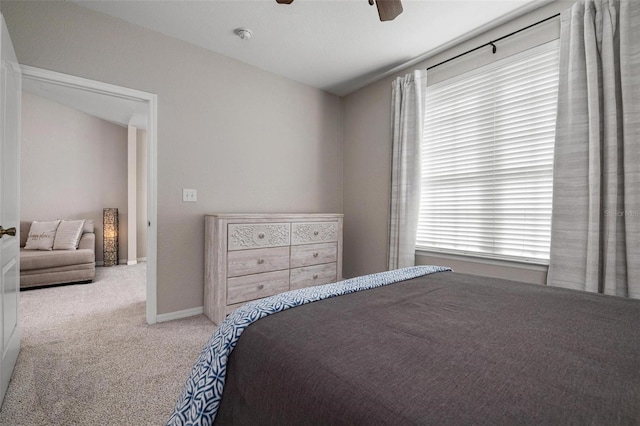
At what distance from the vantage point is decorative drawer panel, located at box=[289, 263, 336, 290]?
3051 millimetres

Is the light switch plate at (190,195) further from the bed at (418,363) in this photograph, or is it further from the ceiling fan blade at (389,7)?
the ceiling fan blade at (389,7)

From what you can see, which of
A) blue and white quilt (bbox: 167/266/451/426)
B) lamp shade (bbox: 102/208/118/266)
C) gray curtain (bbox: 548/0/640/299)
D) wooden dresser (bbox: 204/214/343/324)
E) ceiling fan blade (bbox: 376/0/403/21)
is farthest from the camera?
lamp shade (bbox: 102/208/118/266)

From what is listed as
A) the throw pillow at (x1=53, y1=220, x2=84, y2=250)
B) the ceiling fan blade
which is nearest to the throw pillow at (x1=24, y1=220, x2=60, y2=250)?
the throw pillow at (x1=53, y1=220, x2=84, y2=250)

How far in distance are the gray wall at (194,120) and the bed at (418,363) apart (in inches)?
80.0

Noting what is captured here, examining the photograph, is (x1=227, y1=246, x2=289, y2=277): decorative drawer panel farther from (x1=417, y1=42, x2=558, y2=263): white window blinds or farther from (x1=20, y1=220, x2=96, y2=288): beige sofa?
(x1=20, y1=220, x2=96, y2=288): beige sofa

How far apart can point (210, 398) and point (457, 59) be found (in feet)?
10.5

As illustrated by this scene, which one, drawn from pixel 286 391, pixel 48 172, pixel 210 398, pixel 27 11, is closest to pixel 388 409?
pixel 286 391

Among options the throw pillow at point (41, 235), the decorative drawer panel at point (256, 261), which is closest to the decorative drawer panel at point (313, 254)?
the decorative drawer panel at point (256, 261)

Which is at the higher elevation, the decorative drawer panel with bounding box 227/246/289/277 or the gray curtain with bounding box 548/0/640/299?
the gray curtain with bounding box 548/0/640/299

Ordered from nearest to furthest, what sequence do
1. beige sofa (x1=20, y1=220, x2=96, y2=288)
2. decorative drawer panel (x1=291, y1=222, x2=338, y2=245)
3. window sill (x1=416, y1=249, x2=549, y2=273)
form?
window sill (x1=416, y1=249, x2=549, y2=273) → decorative drawer panel (x1=291, y1=222, x2=338, y2=245) → beige sofa (x1=20, y1=220, x2=96, y2=288)

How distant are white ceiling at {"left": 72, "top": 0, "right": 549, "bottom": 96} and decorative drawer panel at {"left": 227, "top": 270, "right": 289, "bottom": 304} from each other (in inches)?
84.7

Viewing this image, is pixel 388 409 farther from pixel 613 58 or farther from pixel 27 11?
pixel 27 11

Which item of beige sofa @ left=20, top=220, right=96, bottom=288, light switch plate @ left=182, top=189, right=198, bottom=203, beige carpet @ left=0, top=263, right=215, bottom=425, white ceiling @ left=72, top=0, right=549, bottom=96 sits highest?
white ceiling @ left=72, top=0, right=549, bottom=96

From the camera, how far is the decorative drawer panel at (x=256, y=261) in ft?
8.69
